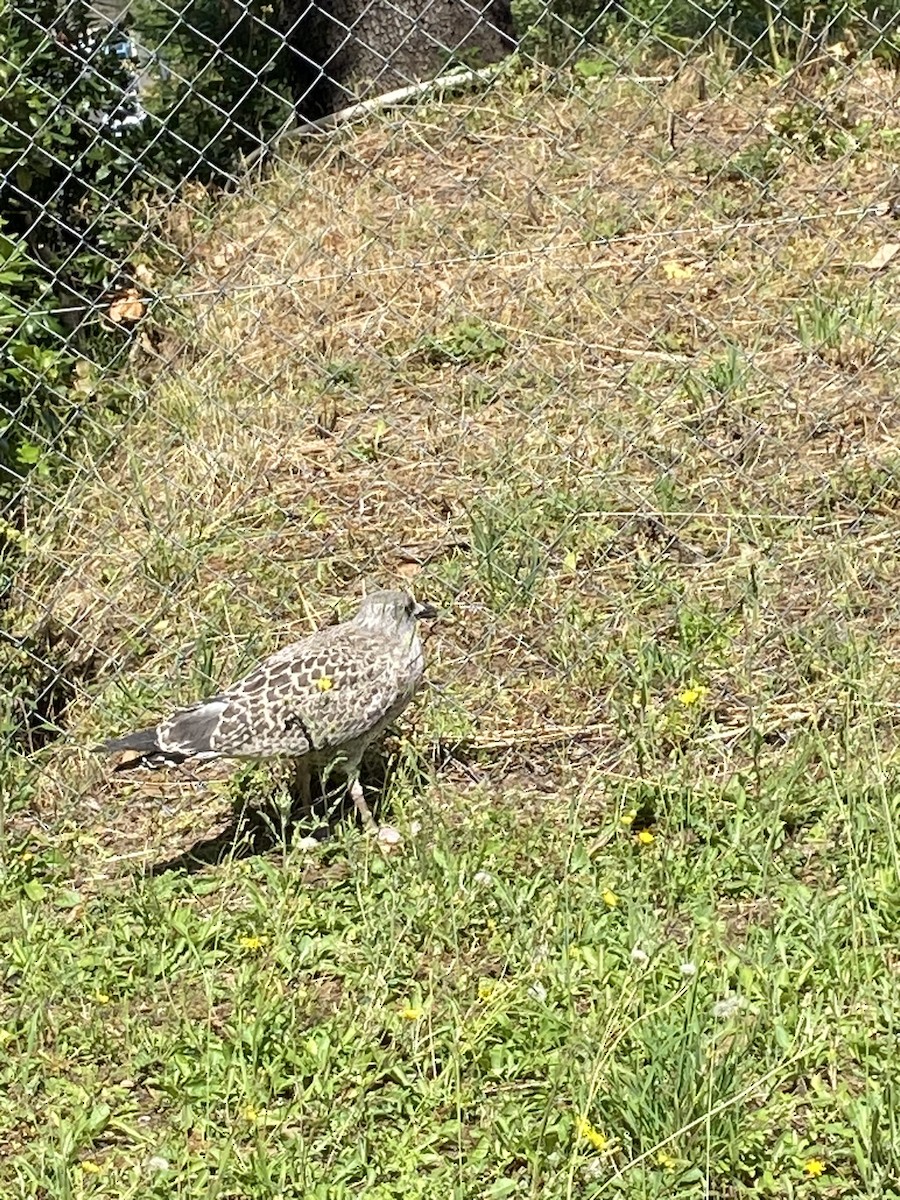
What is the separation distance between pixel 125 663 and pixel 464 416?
148 cm

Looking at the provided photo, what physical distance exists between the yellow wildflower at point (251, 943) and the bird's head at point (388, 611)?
0.99 m

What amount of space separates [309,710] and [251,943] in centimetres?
65

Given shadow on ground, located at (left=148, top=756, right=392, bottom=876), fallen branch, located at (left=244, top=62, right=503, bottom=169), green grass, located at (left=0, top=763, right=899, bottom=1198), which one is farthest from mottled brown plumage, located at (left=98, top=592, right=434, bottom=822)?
fallen branch, located at (left=244, top=62, right=503, bottom=169)

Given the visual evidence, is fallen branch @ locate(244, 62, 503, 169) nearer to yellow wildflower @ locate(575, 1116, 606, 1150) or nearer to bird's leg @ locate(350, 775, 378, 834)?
bird's leg @ locate(350, 775, 378, 834)

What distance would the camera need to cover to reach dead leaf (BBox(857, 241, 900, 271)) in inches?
233

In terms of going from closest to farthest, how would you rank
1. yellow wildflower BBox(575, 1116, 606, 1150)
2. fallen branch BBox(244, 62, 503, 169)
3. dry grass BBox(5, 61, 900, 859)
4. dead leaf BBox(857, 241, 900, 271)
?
yellow wildflower BBox(575, 1116, 606, 1150) < dry grass BBox(5, 61, 900, 859) < dead leaf BBox(857, 241, 900, 271) < fallen branch BBox(244, 62, 503, 169)

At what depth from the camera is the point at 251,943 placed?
12.6 feet

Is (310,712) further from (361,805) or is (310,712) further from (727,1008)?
(727,1008)

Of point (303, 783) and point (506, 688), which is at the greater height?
point (506, 688)

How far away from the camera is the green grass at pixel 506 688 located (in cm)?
332

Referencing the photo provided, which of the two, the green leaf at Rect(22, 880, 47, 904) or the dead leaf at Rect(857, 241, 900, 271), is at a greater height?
the dead leaf at Rect(857, 241, 900, 271)

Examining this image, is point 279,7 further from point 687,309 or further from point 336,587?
point 336,587

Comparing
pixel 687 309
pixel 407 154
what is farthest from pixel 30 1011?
pixel 407 154

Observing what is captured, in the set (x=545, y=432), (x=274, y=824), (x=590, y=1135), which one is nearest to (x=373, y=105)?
(x=545, y=432)
